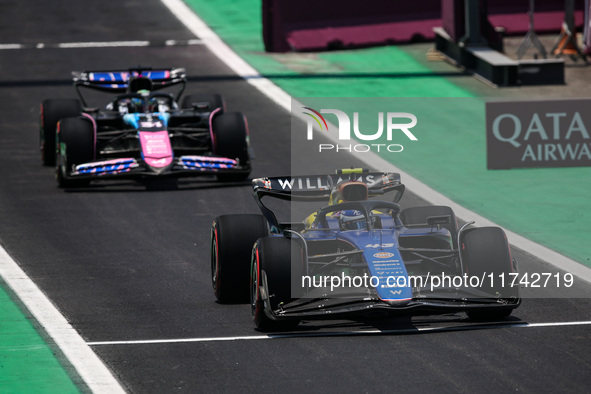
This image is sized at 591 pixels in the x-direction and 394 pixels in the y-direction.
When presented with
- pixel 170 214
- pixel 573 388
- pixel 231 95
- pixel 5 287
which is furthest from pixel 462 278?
pixel 231 95

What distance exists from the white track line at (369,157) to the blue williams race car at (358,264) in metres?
2.42

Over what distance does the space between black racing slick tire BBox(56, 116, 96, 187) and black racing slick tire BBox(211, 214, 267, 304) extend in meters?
7.14

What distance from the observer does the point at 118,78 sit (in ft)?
69.7

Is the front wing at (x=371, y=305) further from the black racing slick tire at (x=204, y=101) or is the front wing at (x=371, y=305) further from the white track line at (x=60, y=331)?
the black racing slick tire at (x=204, y=101)

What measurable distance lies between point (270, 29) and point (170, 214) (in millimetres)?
14041

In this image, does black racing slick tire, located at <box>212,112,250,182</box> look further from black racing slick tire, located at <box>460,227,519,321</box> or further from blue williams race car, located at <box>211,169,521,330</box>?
black racing slick tire, located at <box>460,227,519,321</box>

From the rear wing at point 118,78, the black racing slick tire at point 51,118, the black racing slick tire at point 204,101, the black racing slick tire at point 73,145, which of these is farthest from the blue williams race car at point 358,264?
the black racing slick tire at point 204,101

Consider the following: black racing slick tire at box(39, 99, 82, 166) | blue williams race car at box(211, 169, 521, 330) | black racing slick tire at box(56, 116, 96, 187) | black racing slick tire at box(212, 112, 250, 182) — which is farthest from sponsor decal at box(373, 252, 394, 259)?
black racing slick tire at box(39, 99, 82, 166)

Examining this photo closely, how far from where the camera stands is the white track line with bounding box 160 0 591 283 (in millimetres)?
14641

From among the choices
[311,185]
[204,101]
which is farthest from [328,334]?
[204,101]

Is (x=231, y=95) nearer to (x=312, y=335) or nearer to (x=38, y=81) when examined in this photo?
(x=38, y=81)

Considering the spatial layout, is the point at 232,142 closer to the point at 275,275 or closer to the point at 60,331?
the point at 60,331

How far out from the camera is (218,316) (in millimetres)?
12109

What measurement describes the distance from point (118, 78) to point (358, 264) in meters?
10.8
